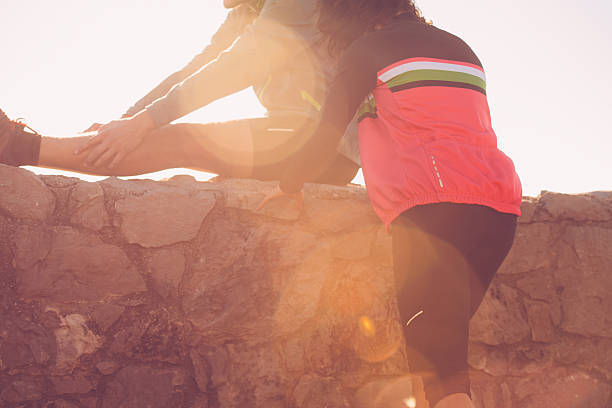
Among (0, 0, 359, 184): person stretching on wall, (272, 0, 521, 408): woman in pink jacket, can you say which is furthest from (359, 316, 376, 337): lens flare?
(0, 0, 359, 184): person stretching on wall

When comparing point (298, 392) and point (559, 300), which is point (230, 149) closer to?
point (298, 392)

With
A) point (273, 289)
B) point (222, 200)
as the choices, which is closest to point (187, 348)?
point (273, 289)

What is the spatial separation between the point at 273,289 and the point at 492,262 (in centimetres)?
74

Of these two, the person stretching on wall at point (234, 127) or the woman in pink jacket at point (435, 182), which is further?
the person stretching on wall at point (234, 127)

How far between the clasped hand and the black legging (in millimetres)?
1020

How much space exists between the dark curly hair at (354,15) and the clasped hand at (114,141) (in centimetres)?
73

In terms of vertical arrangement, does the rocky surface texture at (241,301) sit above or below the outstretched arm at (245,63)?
below

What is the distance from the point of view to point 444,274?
1051 millimetres

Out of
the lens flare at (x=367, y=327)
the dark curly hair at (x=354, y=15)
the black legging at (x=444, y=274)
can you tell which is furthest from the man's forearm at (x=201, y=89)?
the lens flare at (x=367, y=327)

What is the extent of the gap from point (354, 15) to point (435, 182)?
0.63 meters

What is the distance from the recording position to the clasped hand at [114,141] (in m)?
1.53

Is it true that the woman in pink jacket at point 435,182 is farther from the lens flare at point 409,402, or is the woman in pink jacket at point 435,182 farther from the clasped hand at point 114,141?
the clasped hand at point 114,141

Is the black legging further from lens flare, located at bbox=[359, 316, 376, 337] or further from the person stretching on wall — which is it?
the person stretching on wall

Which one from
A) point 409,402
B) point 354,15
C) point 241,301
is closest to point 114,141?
point 241,301
